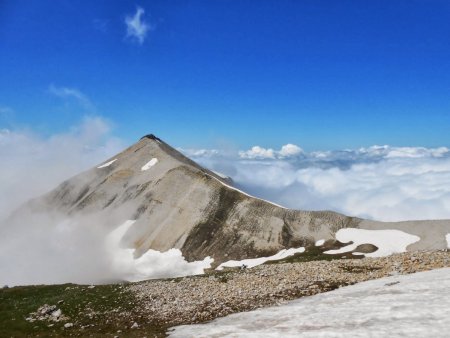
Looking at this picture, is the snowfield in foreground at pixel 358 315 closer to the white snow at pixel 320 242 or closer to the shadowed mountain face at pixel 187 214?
the white snow at pixel 320 242

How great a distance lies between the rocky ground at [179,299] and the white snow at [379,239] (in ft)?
119

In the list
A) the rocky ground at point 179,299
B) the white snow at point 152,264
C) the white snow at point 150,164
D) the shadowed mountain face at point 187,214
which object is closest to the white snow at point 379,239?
the shadowed mountain face at point 187,214

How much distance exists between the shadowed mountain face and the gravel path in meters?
42.7

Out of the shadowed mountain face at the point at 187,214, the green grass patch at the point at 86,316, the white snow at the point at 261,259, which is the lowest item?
the green grass patch at the point at 86,316

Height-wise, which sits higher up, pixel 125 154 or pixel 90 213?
pixel 125 154

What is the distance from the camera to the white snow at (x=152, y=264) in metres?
84.7

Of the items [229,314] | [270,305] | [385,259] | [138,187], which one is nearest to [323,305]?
[270,305]

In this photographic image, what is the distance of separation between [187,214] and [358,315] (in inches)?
3295

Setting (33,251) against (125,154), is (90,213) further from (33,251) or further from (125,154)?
(125,154)

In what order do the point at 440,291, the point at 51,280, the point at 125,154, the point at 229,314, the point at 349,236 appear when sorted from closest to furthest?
1. the point at 440,291
2. the point at 229,314
3. the point at 349,236
4. the point at 51,280
5. the point at 125,154

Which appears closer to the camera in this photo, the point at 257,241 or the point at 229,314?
the point at 229,314

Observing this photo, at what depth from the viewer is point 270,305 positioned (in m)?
29.2

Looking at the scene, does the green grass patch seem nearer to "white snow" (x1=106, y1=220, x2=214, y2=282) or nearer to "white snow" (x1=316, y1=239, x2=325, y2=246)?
"white snow" (x1=106, y1=220, x2=214, y2=282)

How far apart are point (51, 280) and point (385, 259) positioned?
86.5 metres
